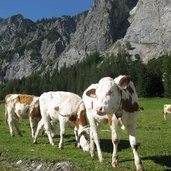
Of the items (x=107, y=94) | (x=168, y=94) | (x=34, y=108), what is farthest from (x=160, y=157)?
(x=168, y=94)

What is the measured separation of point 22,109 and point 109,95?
48.8 ft

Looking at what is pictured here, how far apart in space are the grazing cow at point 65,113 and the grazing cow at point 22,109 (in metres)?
2.80

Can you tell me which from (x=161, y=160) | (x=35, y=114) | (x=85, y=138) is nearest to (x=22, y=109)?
(x=35, y=114)

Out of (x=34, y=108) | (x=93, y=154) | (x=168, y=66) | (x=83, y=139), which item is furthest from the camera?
(x=168, y=66)

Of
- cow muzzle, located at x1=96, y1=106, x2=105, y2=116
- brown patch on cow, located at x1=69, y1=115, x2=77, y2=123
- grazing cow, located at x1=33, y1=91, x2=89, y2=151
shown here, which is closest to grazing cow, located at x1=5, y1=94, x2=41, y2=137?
grazing cow, located at x1=33, y1=91, x2=89, y2=151

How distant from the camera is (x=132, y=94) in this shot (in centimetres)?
1397

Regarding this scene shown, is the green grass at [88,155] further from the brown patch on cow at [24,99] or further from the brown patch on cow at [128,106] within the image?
the brown patch on cow at [24,99]

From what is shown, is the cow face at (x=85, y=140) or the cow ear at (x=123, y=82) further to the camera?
the cow face at (x=85, y=140)

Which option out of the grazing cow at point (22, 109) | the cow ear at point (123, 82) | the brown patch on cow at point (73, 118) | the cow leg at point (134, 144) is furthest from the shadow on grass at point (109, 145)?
the cow ear at point (123, 82)

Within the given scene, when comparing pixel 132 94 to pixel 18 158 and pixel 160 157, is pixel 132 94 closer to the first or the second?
pixel 160 157

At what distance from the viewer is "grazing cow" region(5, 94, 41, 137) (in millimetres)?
25562

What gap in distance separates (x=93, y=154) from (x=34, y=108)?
987 centimetres

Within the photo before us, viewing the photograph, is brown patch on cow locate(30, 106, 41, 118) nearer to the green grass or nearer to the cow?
the green grass

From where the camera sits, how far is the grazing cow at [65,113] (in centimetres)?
1802
